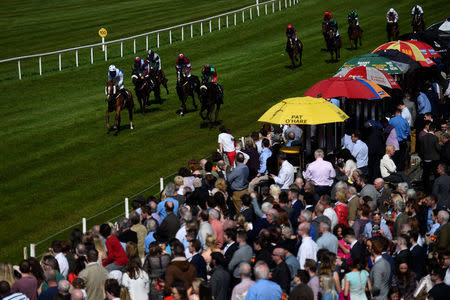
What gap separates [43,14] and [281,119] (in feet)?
136

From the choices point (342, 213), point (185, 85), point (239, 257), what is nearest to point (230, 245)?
point (239, 257)

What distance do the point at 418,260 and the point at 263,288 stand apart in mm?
2921

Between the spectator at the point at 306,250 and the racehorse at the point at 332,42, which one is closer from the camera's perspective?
the spectator at the point at 306,250

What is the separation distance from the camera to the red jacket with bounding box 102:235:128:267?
1110 centimetres

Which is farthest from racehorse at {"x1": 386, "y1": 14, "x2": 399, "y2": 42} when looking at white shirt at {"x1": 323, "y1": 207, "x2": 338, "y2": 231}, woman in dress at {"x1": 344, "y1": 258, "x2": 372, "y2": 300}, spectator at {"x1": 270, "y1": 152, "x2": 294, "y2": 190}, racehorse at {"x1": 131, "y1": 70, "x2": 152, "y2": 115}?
woman in dress at {"x1": 344, "y1": 258, "x2": 372, "y2": 300}

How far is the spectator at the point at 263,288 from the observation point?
28.5 feet

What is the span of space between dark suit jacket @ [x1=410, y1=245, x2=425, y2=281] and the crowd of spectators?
14 millimetres

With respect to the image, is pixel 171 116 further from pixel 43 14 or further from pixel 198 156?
pixel 43 14

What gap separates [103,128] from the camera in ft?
74.8

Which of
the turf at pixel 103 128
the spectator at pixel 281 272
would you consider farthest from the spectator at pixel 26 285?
the turf at pixel 103 128

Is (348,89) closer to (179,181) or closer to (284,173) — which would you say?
(284,173)

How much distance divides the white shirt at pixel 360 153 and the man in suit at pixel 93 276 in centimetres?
667

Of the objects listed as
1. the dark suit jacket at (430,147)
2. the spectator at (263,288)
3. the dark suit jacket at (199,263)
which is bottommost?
the dark suit jacket at (430,147)

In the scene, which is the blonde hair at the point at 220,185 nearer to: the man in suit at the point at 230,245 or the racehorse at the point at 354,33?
the man in suit at the point at 230,245
